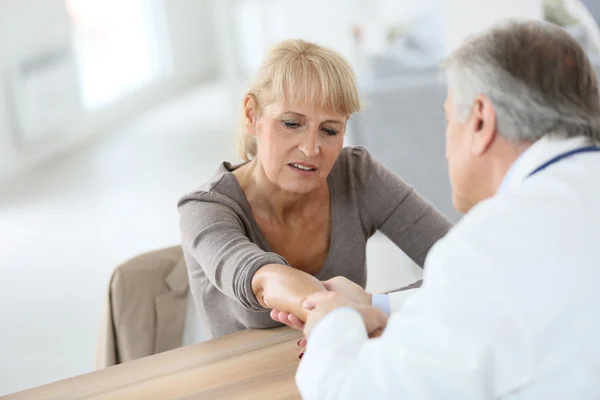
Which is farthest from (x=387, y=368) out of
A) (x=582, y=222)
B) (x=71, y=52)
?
(x=71, y=52)

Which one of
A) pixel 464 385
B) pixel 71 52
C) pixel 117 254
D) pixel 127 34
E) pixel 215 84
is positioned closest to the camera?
pixel 464 385

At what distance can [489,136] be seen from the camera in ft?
4.45

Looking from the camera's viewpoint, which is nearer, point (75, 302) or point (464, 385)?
point (464, 385)

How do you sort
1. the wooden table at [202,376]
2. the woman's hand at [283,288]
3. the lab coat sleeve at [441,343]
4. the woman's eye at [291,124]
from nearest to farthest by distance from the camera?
1. the lab coat sleeve at [441,343]
2. the wooden table at [202,376]
3. the woman's hand at [283,288]
4. the woman's eye at [291,124]

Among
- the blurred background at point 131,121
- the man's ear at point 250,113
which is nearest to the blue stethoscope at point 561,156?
the man's ear at point 250,113

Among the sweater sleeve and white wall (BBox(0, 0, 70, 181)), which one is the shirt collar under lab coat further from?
white wall (BBox(0, 0, 70, 181))

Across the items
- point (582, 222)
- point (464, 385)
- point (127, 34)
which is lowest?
point (127, 34)

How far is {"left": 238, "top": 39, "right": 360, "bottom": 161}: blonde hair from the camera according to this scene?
206 cm

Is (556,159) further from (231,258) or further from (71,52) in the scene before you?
(71,52)

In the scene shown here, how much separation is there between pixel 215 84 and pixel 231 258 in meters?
9.18

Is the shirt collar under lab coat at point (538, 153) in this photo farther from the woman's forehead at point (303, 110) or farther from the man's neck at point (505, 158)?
the woman's forehead at point (303, 110)

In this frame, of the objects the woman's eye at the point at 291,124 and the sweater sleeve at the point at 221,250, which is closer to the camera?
the sweater sleeve at the point at 221,250

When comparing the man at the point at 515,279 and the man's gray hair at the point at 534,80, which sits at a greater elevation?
the man's gray hair at the point at 534,80

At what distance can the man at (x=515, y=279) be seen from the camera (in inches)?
43.9
